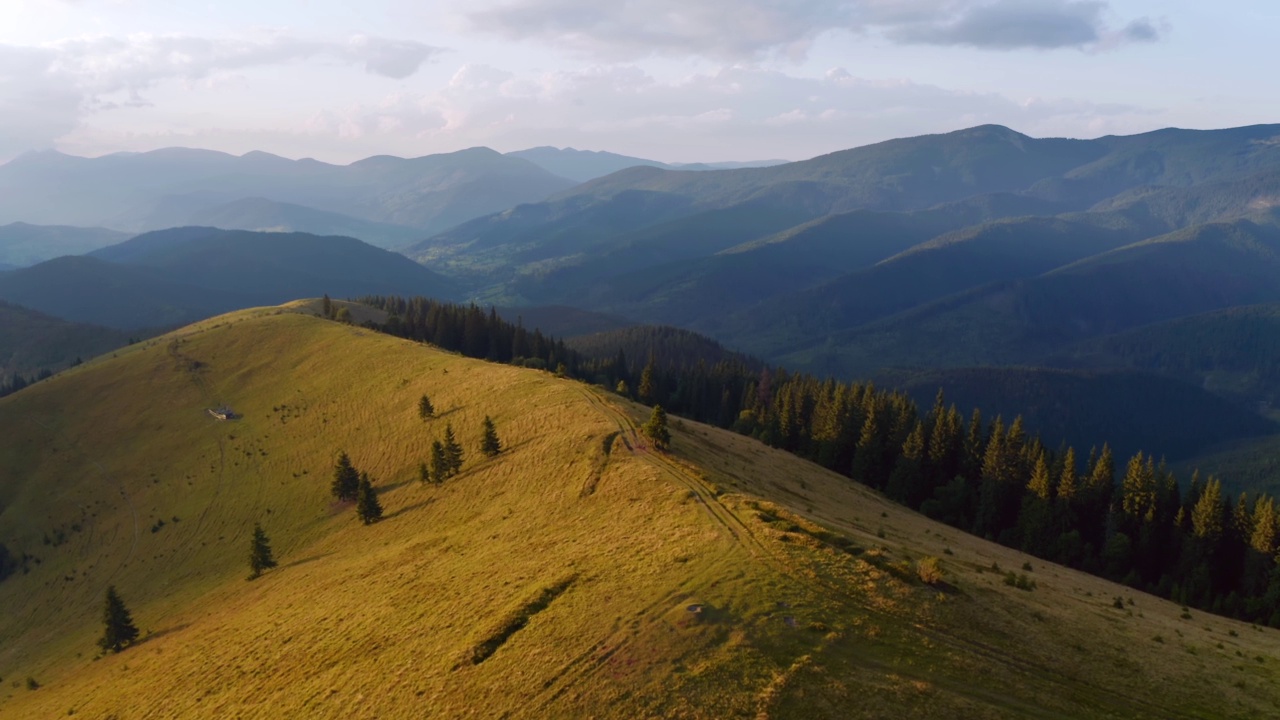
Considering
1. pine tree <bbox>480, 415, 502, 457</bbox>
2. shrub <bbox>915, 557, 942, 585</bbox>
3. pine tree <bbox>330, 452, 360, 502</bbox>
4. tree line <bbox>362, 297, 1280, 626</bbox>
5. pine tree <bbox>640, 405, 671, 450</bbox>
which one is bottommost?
tree line <bbox>362, 297, 1280, 626</bbox>

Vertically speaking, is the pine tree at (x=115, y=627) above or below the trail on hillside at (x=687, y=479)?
below

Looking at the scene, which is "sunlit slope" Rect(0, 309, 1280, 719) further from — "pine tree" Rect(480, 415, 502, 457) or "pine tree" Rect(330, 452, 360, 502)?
"pine tree" Rect(330, 452, 360, 502)

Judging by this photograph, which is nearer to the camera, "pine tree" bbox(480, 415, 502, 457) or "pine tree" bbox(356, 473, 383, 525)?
"pine tree" bbox(356, 473, 383, 525)

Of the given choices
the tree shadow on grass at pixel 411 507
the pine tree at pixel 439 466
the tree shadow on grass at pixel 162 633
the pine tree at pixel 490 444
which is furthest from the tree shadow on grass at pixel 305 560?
the pine tree at pixel 490 444

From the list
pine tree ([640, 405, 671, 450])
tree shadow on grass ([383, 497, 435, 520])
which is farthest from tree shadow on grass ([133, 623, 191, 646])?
pine tree ([640, 405, 671, 450])

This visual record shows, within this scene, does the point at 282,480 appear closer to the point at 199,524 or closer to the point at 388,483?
the point at 199,524

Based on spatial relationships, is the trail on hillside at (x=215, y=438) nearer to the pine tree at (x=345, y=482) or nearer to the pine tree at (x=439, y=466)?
the pine tree at (x=345, y=482)

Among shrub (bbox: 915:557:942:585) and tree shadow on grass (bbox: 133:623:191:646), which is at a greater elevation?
shrub (bbox: 915:557:942:585)
